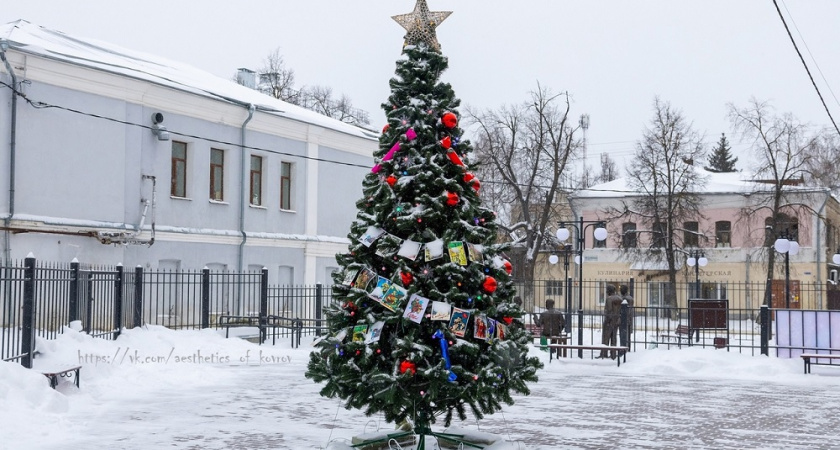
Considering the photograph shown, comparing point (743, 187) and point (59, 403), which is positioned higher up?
point (743, 187)

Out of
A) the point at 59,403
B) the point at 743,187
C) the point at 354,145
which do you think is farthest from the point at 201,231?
the point at 743,187

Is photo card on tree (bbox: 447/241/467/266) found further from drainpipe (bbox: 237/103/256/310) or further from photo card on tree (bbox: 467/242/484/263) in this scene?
drainpipe (bbox: 237/103/256/310)

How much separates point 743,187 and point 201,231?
96.6 ft

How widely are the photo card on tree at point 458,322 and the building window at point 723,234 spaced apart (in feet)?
132

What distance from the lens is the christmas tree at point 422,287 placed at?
→ 23.6 ft

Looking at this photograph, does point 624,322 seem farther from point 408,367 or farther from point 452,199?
point 408,367

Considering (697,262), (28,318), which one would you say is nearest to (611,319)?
(697,262)

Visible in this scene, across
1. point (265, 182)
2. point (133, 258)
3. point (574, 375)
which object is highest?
point (265, 182)

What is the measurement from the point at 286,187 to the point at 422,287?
22.4m

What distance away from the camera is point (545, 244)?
147 feet

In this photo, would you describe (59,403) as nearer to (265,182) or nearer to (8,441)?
(8,441)

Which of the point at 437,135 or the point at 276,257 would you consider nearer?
the point at 437,135

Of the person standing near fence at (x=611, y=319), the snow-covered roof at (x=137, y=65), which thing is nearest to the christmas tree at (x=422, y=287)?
the person standing near fence at (x=611, y=319)

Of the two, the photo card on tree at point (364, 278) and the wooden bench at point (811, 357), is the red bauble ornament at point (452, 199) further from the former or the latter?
the wooden bench at point (811, 357)
